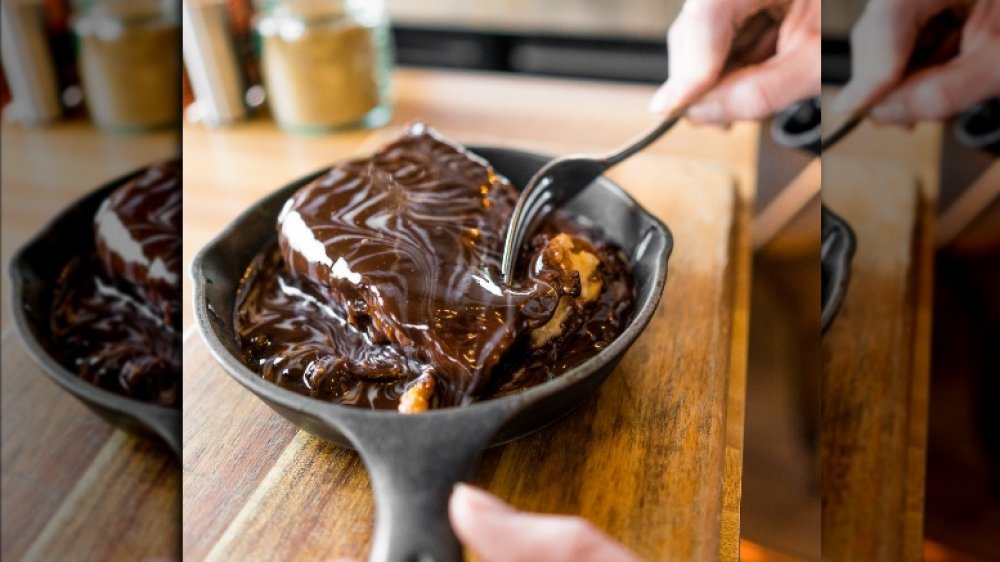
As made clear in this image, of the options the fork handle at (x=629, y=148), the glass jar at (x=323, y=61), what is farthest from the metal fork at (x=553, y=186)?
the glass jar at (x=323, y=61)

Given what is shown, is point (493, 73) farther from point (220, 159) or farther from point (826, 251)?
point (826, 251)

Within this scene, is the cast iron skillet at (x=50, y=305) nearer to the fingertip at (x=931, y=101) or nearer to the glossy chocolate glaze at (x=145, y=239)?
the glossy chocolate glaze at (x=145, y=239)

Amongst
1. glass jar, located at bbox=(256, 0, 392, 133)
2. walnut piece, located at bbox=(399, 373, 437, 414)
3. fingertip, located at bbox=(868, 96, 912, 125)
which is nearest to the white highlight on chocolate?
walnut piece, located at bbox=(399, 373, 437, 414)

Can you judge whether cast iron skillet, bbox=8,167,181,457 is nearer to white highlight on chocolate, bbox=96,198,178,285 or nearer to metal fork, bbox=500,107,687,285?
white highlight on chocolate, bbox=96,198,178,285

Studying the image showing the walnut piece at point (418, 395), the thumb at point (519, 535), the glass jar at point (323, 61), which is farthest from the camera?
the glass jar at point (323, 61)

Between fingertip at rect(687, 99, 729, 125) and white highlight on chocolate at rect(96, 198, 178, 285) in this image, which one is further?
fingertip at rect(687, 99, 729, 125)

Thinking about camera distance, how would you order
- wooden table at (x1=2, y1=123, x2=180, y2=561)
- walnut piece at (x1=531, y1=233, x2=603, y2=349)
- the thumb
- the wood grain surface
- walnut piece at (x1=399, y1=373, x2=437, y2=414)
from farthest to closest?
the wood grain surface, walnut piece at (x1=531, y1=233, x2=603, y2=349), walnut piece at (x1=399, y1=373, x2=437, y2=414), the thumb, wooden table at (x1=2, y1=123, x2=180, y2=561)
